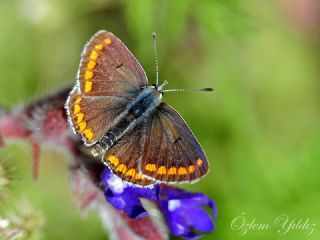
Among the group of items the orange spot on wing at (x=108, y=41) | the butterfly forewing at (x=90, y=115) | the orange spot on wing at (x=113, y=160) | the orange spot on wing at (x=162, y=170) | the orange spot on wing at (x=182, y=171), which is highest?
the orange spot on wing at (x=108, y=41)

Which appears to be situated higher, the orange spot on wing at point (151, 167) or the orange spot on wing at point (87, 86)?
the orange spot on wing at point (87, 86)

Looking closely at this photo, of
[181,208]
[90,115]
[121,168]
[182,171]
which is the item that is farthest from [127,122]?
[181,208]

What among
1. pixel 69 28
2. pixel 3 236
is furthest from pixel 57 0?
pixel 3 236

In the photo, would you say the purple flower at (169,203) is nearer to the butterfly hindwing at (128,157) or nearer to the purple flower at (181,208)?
the purple flower at (181,208)

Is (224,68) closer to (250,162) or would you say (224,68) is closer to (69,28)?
(250,162)

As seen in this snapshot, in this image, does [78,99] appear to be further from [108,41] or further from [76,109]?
[108,41]

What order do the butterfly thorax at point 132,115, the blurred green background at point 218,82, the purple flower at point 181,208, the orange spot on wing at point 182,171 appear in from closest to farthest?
the orange spot on wing at point 182,171
the butterfly thorax at point 132,115
the purple flower at point 181,208
the blurred green background at point 218,82

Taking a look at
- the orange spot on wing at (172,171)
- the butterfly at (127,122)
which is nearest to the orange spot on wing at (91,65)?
the butterfly at (127,122)
